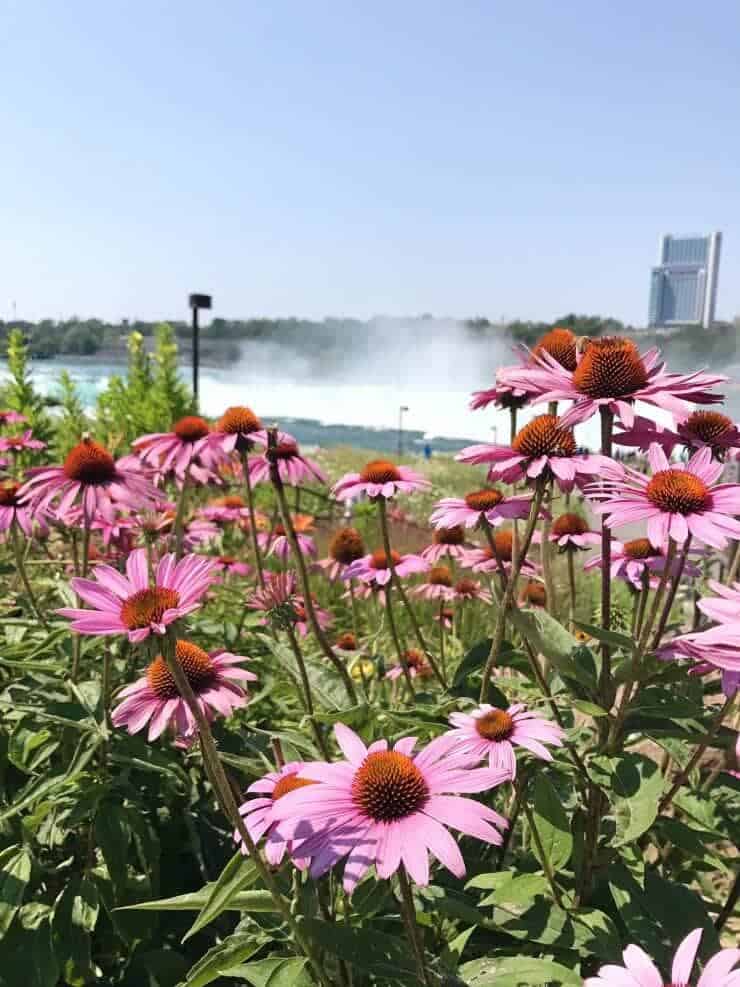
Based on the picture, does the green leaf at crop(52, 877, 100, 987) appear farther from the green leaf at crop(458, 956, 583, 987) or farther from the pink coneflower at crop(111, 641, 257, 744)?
the green leaf at crop(458, 956, 583, 987)

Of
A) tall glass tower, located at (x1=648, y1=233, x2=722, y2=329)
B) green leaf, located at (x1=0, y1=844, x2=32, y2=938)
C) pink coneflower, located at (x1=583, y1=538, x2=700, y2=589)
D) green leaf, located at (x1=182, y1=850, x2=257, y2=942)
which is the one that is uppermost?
tall glass tower, located at (x1=648, y1=233, x2=722, y2=329)

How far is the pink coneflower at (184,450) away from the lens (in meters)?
1.87

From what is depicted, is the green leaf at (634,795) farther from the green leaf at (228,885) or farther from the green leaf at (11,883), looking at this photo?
the green leaf at (11,883)

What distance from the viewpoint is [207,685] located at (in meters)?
1.21

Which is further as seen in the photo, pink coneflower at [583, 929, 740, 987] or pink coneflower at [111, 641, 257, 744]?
pink coneflower at [111, 641, 257, 744]

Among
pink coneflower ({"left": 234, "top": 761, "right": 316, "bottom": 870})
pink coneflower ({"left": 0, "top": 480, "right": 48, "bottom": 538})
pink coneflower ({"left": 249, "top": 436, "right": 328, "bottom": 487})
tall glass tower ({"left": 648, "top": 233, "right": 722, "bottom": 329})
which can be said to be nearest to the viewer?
pink coneflower ({"left": 234, "top": 761, "right": 316, "bottom": 870})

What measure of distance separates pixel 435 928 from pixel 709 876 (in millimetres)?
1591

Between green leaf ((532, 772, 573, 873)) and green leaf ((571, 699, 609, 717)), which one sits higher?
green leaf ((571, 699, 609, 717))

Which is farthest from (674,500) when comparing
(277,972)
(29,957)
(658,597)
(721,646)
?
(29,957)

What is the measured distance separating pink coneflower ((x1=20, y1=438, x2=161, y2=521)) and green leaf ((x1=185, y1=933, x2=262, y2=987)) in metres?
0.85

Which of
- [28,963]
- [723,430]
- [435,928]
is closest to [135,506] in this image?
[28,963]

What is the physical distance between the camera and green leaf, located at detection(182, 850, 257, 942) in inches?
32.3

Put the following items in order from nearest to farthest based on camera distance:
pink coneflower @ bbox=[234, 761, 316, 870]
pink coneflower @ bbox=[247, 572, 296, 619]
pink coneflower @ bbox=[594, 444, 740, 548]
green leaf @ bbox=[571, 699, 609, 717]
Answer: pink coneflower @ bbox=[234, 761, 316, 870] < pink coneflower @ bbox=[594, 444, 740, 548] < green leaf @ bbox=[571, 699, 609, 717] < pink coneflower @ bbox=[247, 572, 296, 619]

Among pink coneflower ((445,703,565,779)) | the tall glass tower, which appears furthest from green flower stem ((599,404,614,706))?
the tall glass tower
